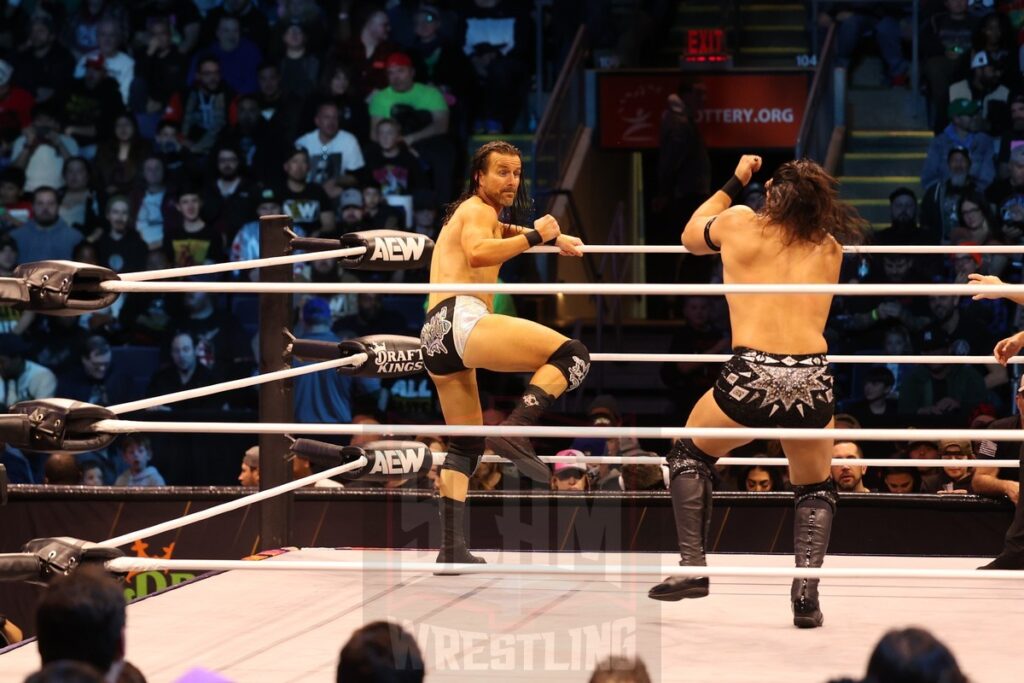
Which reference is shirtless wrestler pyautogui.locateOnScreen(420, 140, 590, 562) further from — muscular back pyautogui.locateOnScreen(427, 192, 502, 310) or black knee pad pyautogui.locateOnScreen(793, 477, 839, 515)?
black knee pad pyautogui.locateOnScreen(793, 477, 839, 515)

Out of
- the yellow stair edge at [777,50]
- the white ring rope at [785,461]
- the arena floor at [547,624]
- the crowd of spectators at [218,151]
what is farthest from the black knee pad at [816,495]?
the yellow stair edge at [777,50]

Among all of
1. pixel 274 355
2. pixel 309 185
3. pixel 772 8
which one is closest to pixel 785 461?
pixel 274 355

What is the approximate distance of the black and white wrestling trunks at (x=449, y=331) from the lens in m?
3.59

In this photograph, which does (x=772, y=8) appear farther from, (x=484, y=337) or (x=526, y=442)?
(x=526, y=442)

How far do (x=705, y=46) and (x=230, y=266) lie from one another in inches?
228

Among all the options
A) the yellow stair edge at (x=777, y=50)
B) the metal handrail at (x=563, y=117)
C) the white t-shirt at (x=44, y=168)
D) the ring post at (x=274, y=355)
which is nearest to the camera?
the ring post at (x=274, y=355)

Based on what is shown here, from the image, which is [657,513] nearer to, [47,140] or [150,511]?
[150,511]

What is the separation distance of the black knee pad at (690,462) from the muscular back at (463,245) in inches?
24.3

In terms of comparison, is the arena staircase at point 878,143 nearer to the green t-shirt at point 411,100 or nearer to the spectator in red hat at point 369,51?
the green t-shirt at point 411,100

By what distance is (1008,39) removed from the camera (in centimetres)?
768

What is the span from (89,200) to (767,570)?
6314mm

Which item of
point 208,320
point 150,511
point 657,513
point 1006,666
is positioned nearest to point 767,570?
point 1006,666

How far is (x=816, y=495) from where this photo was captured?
3.34 metres

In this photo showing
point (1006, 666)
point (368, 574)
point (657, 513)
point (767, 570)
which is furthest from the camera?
point (657, 513)
